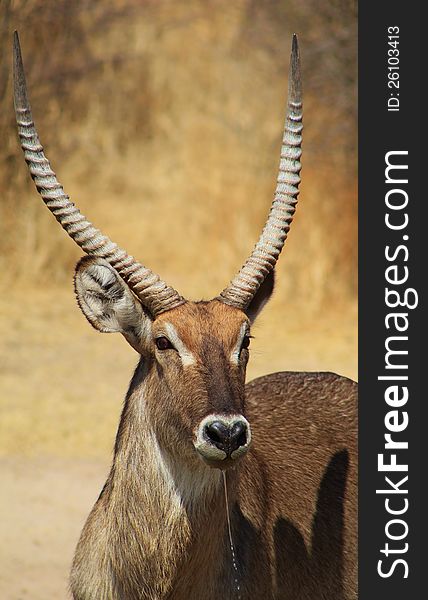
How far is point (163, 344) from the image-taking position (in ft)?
22.1

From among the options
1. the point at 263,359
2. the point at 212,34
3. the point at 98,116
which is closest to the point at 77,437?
the point at 263,359

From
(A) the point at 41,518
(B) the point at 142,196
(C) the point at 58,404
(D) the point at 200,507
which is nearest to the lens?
(D) the point at 200,507

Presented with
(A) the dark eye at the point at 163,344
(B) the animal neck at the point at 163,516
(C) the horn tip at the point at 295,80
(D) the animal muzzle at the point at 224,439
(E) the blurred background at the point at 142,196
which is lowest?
(B) the animal neck at the point at 163,516

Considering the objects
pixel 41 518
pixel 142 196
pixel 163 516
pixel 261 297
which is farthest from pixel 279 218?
pixel 142 196

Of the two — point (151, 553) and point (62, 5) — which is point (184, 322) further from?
point (62, 5)

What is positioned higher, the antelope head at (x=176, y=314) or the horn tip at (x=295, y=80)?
the horn tip at (x=295, y=80)

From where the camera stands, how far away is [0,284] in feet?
60.6

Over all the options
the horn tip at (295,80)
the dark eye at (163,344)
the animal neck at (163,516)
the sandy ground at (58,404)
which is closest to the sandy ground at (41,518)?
the sandy ground at (58,404)

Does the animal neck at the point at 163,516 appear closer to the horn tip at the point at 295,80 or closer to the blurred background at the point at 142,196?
the horn tip at the point at 295,80

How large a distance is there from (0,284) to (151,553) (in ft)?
39.0

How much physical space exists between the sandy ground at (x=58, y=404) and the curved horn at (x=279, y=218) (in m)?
2.20

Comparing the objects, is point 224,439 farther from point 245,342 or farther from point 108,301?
point 108,301

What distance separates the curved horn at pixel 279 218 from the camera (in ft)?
23.2

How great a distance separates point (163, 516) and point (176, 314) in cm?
102
